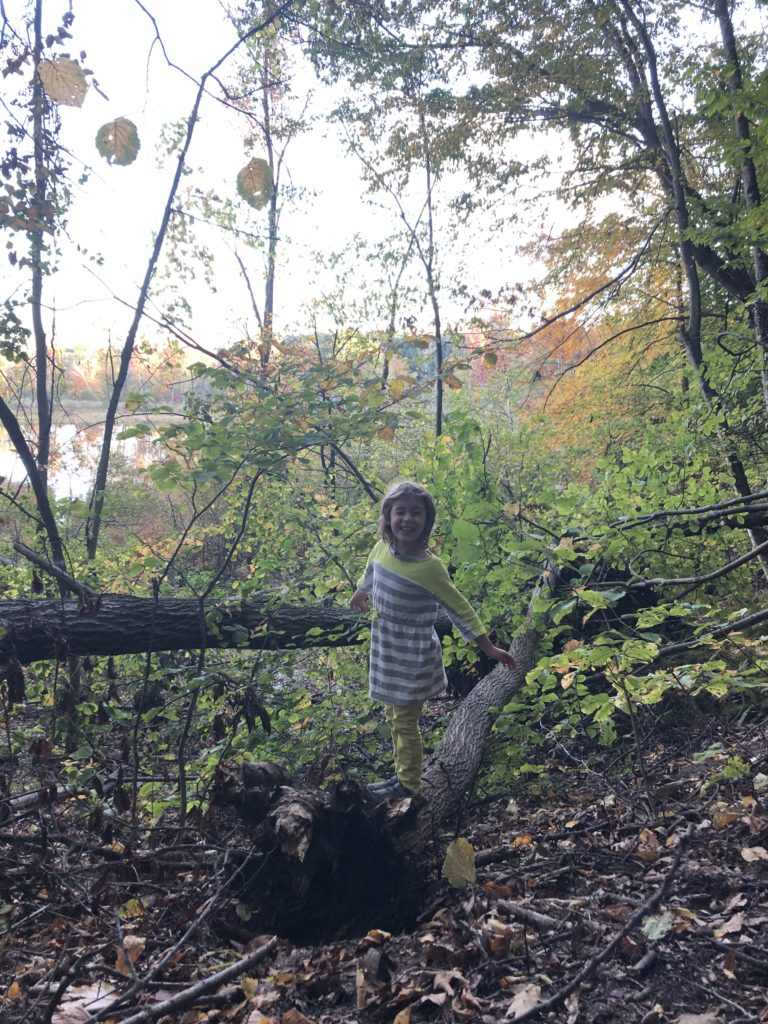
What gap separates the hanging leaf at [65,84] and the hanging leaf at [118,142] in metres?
0.16

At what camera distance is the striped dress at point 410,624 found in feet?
11.6

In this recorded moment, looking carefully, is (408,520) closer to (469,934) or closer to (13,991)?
(469,934)

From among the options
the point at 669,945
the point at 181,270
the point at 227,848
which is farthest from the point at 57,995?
the point at 181,270

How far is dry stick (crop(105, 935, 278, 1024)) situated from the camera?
1.84 m

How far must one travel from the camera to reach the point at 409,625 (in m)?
3.63

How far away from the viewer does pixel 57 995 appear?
1.80 m

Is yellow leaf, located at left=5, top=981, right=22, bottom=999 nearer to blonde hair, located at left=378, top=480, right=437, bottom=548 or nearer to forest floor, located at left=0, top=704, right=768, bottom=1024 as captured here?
forest floor, located at left=0, top=704, right=768, bottom=1024

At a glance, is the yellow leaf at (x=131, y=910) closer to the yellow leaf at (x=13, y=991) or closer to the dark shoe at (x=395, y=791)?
the yellow leaf at (x=13, y=991)

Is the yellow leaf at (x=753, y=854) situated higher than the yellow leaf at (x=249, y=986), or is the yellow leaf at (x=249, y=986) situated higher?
the yellow leaf at (x=753, y=854)

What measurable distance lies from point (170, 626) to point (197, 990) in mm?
3487

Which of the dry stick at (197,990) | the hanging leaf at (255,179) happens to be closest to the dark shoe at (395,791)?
the dry stick at (197,990)

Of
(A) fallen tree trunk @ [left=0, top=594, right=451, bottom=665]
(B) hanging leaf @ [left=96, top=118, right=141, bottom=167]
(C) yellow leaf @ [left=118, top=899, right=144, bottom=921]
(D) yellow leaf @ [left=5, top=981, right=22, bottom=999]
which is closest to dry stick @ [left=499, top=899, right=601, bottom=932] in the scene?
(C) yellow leaf @ [left=118, top=899, right=144, bottom=921]

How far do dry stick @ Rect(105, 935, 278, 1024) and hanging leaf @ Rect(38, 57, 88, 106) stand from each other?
300 centimetres

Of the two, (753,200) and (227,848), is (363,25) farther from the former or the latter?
(227,848)
